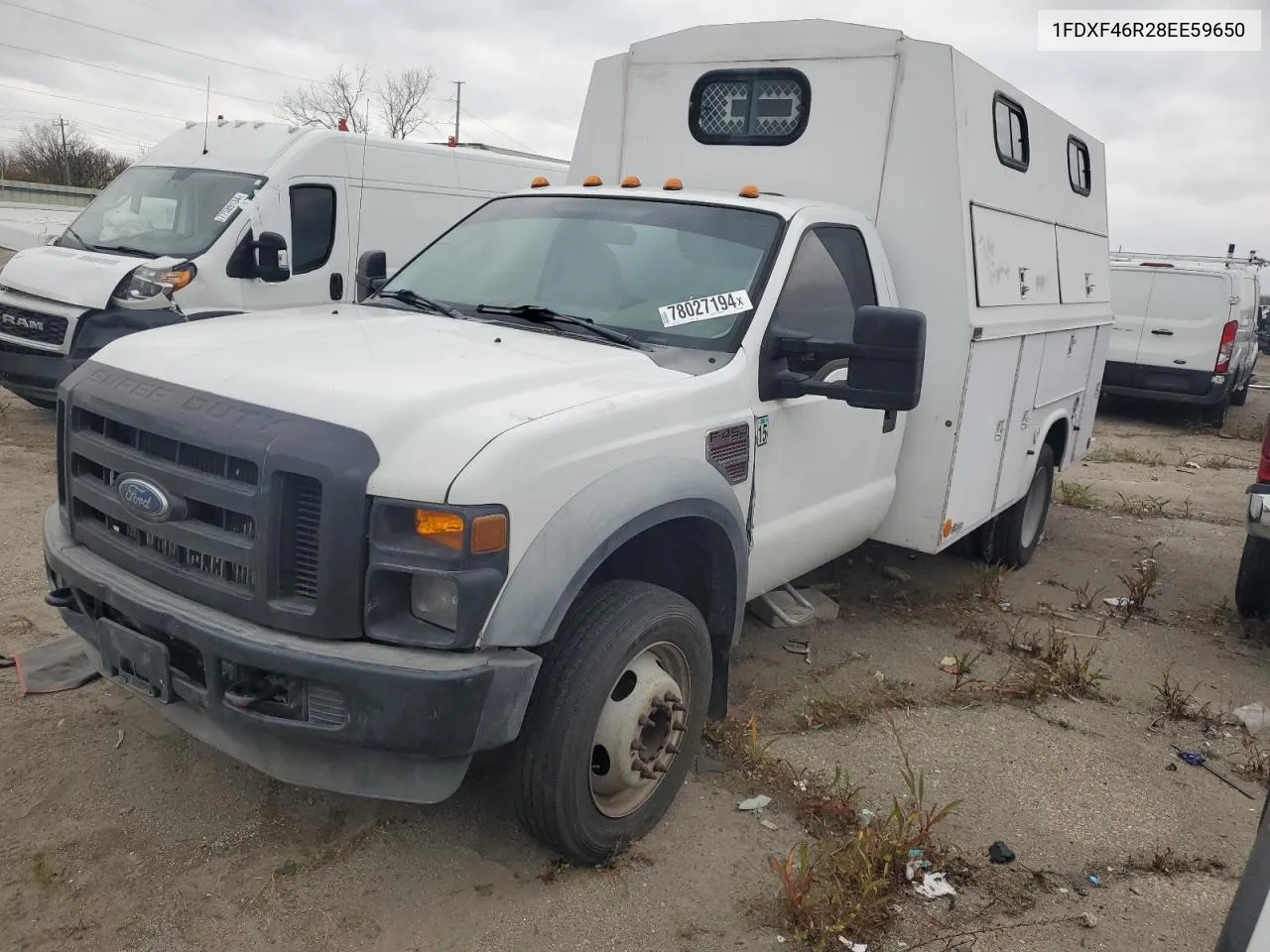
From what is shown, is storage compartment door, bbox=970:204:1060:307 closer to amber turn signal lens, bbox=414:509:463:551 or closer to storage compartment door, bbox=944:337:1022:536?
storage compartment door, bbox=944:337:1022:536

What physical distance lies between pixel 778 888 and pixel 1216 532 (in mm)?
6149

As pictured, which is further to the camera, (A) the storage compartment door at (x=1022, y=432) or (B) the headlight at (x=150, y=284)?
(B) the headlight at (x=150, y=284)

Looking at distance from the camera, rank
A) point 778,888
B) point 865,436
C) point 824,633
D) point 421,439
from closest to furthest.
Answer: point 421,439, point 778,888, point 865,436, point 824,633

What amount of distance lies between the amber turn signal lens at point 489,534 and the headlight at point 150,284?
607 cm

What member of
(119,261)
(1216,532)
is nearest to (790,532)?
(1216,532)

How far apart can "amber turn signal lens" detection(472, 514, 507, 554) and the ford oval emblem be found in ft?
2.87

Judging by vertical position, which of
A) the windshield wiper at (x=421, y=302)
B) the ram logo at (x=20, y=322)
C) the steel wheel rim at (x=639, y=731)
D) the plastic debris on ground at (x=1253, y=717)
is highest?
the windshield wiper at (x=421, y=302)

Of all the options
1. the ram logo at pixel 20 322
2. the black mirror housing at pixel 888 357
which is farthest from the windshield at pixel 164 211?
the black mirror housing at pixel 888 357

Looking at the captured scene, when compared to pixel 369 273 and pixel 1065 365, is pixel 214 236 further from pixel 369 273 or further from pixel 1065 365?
pixel 1065 365

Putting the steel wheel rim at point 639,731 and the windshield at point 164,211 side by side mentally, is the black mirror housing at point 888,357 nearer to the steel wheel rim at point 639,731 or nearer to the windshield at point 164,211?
the steel wheel rim at point 639,731

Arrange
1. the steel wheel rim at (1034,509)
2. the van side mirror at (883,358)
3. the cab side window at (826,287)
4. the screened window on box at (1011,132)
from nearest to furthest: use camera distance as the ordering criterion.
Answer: the van side mirror at (883,358)
the cab side window at (826,287)
the screened window on box at (1011,132)
the steel wheel rim at (1034,509)

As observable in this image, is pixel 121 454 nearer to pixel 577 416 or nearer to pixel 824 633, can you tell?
pixel 577 416

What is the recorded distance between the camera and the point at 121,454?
291 centimetres

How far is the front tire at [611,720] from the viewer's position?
2.82 metres
